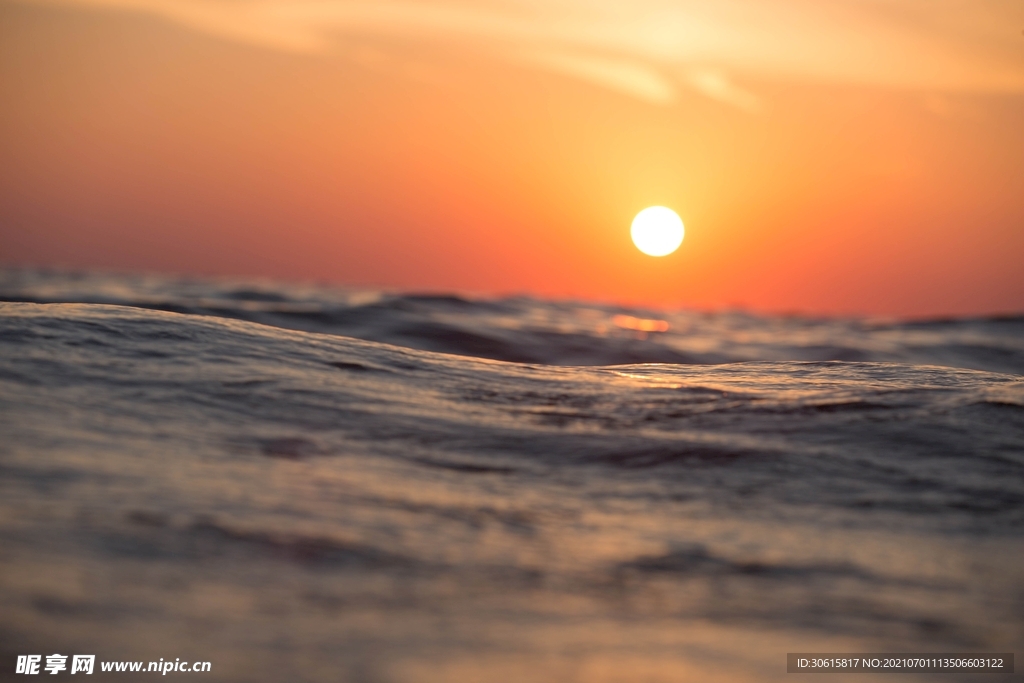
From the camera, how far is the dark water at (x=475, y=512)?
1.86 metres

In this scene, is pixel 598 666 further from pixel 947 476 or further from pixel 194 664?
pixel 947 476

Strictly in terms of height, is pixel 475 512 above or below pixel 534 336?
below

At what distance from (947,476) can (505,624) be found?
6.92ft

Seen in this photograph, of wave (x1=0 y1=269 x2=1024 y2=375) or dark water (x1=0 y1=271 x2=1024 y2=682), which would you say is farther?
wave (x1=0 y1=269 x2=1024 y2=375)

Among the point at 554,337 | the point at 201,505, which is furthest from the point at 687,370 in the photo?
the point at 554,337

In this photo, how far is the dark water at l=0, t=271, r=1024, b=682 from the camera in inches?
73.4

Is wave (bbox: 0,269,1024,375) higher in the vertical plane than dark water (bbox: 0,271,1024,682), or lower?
higher

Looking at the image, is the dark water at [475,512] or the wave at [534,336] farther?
the wave at [534,336]

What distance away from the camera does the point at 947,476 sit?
129 inches

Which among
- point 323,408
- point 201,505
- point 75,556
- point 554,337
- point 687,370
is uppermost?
point 554,337

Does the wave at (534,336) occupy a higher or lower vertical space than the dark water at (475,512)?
higher

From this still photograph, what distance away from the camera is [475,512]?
264cm

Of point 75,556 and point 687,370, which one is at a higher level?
point 687,370

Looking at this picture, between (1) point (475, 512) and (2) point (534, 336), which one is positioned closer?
(1) point (475, 512)
